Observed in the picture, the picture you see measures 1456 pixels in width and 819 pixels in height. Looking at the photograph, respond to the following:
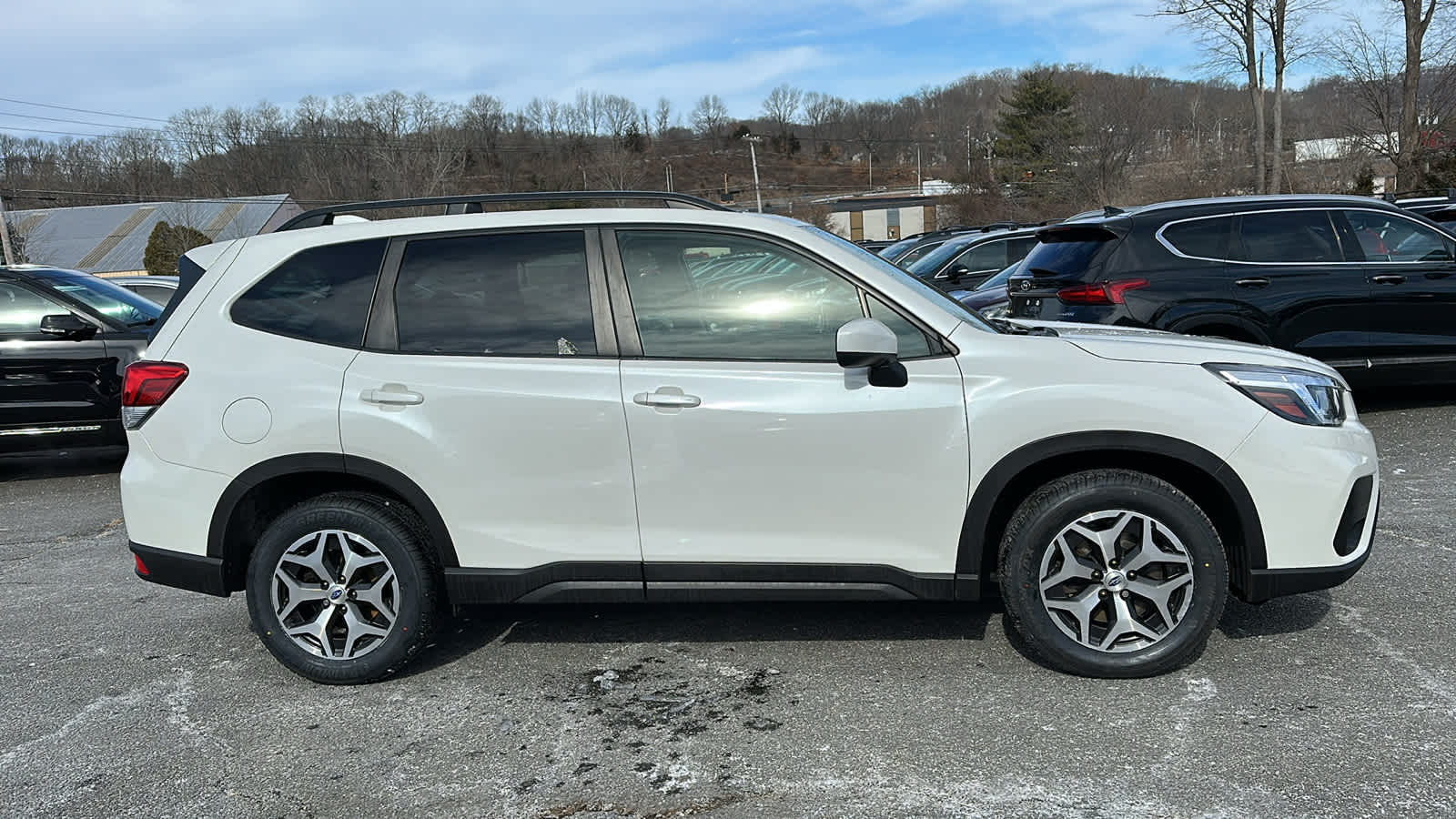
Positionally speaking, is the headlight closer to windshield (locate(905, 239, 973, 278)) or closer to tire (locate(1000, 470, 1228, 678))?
tire (locate(1000, 470, 1228, 678))

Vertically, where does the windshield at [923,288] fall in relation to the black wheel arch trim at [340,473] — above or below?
above

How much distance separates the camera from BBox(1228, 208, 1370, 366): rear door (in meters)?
7.43

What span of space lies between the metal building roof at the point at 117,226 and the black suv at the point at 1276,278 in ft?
208

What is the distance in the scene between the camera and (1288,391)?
3549 millimetres

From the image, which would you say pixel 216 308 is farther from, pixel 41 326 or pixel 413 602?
pixel 41 326

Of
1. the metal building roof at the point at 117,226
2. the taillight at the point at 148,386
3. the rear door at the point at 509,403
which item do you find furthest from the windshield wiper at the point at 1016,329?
the metal building roof at the point at 117,226

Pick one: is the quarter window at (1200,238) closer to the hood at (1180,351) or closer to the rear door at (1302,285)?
the rear door at (1302,285)

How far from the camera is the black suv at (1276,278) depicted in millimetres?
7328

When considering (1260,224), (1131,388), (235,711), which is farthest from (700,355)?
(1260,224)

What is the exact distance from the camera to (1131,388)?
11.5 feet

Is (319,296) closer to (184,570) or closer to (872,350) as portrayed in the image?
(184,570)

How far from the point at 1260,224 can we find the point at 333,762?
23.8 ft

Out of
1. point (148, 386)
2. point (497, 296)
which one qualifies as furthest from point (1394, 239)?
point (148, 386)

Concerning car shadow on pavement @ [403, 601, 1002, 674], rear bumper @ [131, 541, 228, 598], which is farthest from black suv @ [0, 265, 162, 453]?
car shadow on pavement @ [403, 601, 1002, 674]
